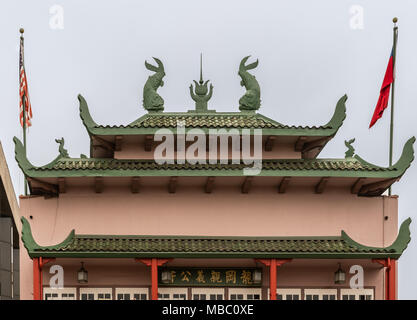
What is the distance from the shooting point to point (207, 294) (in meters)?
33.9

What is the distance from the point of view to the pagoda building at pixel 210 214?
110ft

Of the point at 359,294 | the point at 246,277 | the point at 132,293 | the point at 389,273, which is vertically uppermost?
the point at 389,273

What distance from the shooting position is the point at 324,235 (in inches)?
1382

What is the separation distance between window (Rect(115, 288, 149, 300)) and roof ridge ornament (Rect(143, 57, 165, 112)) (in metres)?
Result: 6.04

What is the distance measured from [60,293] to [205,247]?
4474 mm

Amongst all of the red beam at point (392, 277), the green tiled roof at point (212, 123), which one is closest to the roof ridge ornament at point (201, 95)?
the green tiled roof at point (212, 123)

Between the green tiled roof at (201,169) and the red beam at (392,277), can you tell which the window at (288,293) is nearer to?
the red beam at (392,277)

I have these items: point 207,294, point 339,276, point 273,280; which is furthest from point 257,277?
point 339,276

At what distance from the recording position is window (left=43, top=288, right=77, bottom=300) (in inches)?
1330

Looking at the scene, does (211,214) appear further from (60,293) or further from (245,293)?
(60,293)

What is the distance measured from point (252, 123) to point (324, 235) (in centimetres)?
415

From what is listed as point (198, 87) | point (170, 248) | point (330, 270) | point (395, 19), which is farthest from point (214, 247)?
point (395, 19)

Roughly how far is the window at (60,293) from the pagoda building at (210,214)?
0.10ft

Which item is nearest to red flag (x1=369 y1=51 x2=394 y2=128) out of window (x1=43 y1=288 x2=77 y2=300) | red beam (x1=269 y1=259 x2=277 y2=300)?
red beam (x1=269 y1=259 x2=277 y2=300)
